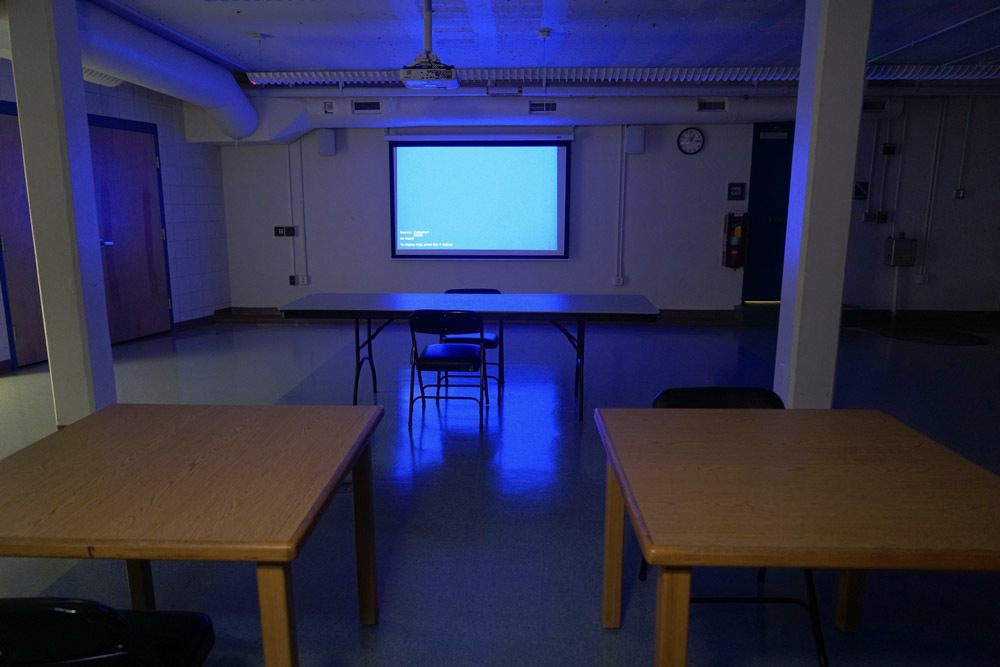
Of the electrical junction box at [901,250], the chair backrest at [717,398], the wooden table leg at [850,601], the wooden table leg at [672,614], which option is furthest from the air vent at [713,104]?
the wooden table leg at [672,614]

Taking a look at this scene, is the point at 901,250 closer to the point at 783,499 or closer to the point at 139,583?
the point at 783,499

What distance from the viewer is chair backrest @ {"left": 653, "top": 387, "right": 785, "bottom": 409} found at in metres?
2.26

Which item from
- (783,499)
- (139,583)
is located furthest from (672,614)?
(139,583)

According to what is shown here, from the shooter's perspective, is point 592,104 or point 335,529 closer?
point 335,529

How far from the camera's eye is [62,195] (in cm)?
325

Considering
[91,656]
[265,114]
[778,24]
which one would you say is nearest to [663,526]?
[91,656]

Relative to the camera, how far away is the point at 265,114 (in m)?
7.09

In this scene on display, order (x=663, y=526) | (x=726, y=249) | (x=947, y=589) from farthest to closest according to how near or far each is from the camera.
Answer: (x=726, y=249), (x=947, y=589), (x=663, y=526)

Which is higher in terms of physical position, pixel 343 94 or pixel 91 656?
pixel 343 94

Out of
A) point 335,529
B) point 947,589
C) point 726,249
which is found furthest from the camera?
point 726,249

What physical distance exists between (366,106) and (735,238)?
4466 millimetres

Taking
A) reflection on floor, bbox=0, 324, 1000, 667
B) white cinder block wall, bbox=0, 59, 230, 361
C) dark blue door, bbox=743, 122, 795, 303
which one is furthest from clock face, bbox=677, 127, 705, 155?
white cinder block wall, bbox=0, 59, 230, 361

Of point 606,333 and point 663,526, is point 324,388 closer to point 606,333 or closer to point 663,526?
point 606,333

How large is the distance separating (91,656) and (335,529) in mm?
1620
